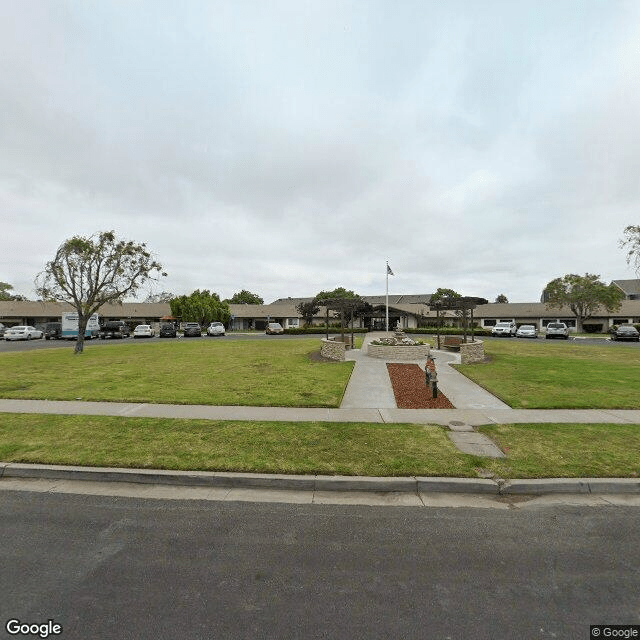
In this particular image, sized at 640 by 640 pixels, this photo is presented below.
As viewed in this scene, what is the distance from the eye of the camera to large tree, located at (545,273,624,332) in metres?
45.0

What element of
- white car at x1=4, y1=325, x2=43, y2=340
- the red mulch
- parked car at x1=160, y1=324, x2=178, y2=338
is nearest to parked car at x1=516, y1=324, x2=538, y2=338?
the red mulch

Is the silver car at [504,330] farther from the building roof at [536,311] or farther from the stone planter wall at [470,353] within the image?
the stone planter wall at [470,353]

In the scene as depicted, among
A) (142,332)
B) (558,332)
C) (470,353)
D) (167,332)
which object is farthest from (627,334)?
(142,332)

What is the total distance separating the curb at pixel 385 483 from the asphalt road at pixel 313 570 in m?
0.45

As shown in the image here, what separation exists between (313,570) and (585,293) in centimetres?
5560

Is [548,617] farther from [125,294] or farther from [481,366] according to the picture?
[125,294]

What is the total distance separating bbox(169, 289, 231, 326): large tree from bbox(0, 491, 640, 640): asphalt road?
53102 millimetres

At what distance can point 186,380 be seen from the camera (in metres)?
12.3

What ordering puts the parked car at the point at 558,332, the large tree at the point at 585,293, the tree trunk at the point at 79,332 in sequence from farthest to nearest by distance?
the large tree at the point at 585,293 → the parked car at the point at 558,332 → the tree trunk at the point at 79,332

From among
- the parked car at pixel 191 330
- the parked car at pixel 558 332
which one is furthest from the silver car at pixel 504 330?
the parked car at pixel 191 330

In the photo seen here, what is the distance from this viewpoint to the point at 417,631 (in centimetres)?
264

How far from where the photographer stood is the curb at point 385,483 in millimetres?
4941

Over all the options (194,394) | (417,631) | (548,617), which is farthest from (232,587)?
(194,394)

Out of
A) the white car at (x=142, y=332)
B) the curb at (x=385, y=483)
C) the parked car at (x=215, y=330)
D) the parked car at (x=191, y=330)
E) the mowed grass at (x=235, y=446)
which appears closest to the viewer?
the curb at (x=385, y=483)
